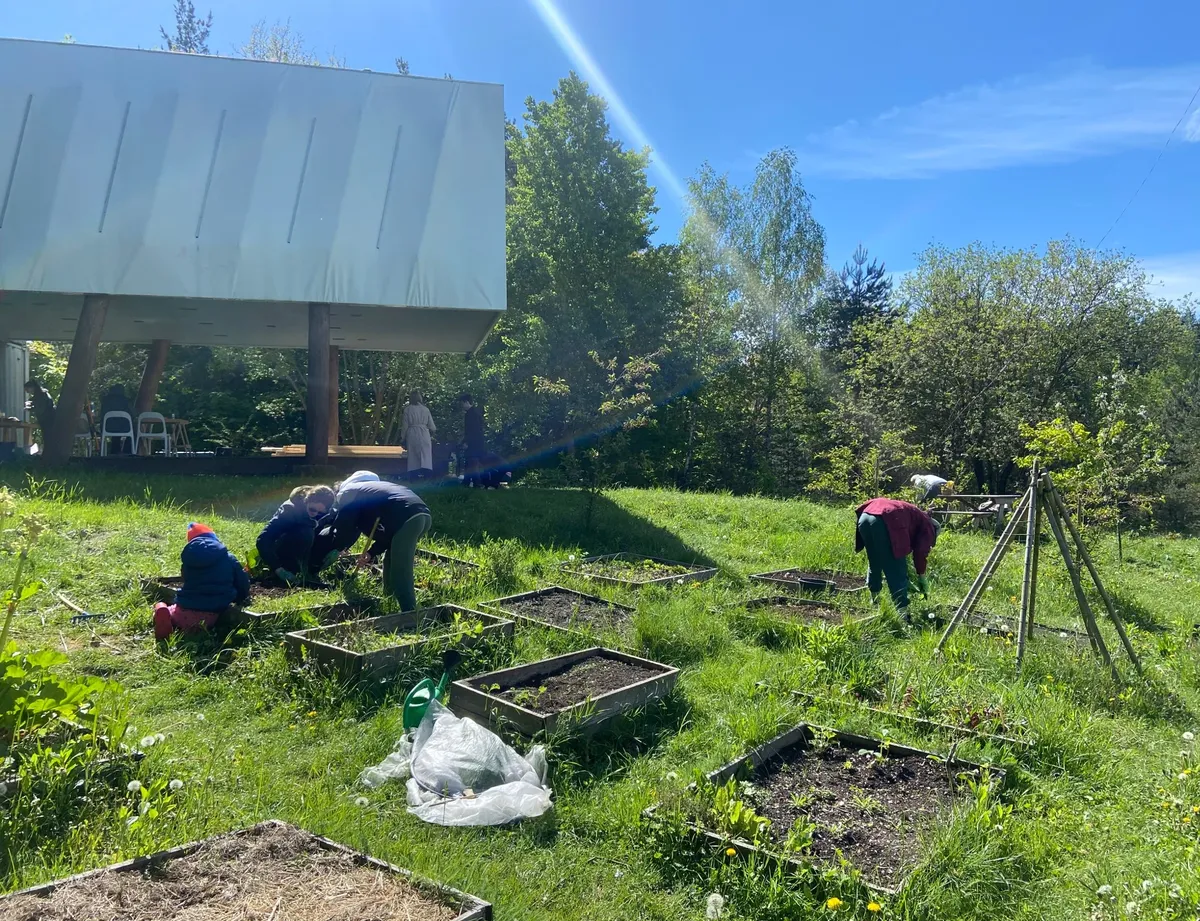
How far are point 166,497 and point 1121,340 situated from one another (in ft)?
79.4

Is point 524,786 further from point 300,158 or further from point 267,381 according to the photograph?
point 267,381

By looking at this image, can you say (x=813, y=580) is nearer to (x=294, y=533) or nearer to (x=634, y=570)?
(x=634, y=570)

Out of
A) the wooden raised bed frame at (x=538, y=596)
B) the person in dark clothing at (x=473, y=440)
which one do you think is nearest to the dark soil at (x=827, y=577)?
the wooden raised bed frame at (x=538, y=596)

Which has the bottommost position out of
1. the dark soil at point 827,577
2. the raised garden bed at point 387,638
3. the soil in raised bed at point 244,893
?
the dark soil at point 827,577

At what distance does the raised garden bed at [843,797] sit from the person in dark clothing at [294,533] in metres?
4.19

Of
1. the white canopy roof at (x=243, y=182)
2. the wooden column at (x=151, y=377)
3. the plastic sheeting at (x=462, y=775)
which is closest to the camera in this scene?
the plastic sheeting at (x=462, y=775)

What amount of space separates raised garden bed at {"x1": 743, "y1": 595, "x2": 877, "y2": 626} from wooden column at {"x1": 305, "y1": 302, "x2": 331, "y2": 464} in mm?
8067

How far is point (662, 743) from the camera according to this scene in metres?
4.65

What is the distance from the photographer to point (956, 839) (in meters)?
3.37

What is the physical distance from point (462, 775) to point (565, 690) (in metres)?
1.13

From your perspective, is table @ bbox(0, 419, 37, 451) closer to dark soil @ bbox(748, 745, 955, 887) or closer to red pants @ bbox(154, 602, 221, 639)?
red pants @ bbox(154, 602, 221, 639)

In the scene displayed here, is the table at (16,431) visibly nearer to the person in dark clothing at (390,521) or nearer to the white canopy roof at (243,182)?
the white canopy roof at (243,182)

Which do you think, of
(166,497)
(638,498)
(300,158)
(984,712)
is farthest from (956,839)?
(300,158)

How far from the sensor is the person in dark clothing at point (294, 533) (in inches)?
268
